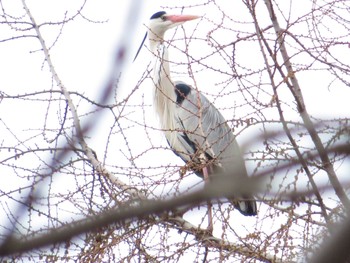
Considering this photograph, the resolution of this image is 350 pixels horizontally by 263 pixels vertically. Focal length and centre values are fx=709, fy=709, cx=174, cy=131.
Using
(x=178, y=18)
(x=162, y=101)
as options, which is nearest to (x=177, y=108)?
(x=162, y=101)

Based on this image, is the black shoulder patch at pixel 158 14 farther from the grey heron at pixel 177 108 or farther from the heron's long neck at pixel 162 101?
the heron's long neck at pixel 162 101

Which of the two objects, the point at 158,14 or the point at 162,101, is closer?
the point at 162,101

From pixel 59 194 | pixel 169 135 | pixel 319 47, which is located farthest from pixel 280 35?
pixel 169 135

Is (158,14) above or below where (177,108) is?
above

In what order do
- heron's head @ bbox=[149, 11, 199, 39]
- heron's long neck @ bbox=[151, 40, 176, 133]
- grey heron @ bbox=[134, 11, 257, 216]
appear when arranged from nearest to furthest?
grey heron @ bbox=[134, 11, 257, 216] < heron's long neck @ bbox=[151, 40, 176, 133] < heron's head @ bbox=[149, 11, 199, 39]

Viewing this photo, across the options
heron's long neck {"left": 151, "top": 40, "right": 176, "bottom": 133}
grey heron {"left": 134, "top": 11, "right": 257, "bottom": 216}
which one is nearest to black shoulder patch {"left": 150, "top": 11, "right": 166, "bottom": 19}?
grey heron {"left": 134, "top": 11, "right": 257, "bottom": 216}

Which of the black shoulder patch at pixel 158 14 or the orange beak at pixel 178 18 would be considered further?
the black shoulder patch at pixel 158 14

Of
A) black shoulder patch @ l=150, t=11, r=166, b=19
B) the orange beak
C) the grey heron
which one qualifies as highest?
black shoulder patch @ l=150, t=11, r=166, b=19

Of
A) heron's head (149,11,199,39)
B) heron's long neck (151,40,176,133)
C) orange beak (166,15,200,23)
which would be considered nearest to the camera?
heron's long neck (151,40,176,133)

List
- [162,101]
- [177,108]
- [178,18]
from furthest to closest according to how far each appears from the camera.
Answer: [178,18] → [162,101] → [177,108]

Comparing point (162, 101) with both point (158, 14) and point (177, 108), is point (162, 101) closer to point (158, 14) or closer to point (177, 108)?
point (177, 108)

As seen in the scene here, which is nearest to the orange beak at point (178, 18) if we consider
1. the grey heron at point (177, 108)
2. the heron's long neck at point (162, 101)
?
the grey heron at point (177, 108)

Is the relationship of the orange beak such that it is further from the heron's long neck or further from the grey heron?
the heron's long neck

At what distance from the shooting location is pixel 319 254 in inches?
17.6
